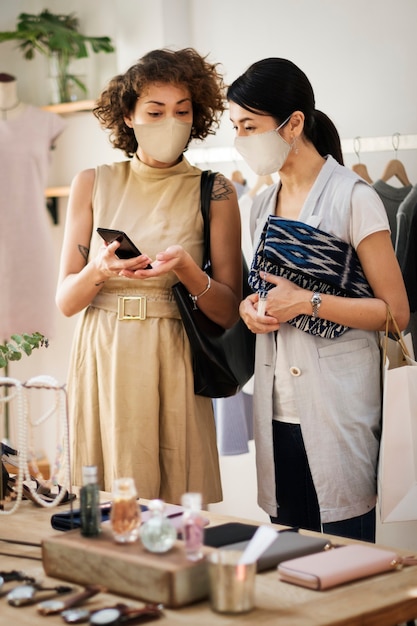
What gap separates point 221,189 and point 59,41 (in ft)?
6.82

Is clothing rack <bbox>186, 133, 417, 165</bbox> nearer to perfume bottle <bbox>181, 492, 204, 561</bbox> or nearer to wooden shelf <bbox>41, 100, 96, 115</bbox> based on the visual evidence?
wooden shelf <bbox>41, 100, 96, 115</bbox>

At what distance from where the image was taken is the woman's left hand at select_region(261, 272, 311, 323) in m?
2.26

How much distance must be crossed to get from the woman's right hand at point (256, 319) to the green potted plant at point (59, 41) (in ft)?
7.74

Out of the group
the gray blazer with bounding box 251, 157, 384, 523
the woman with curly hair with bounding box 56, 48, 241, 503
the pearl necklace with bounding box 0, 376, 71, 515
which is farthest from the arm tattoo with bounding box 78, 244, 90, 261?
the pearl necklace with bounding box 0, 376, 71, 515

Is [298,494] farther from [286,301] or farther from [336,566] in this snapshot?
[336,566]

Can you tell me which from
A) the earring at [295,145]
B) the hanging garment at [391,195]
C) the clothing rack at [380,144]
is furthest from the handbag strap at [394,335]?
the clothing rack at [380,144]

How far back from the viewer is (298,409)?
2283 mm

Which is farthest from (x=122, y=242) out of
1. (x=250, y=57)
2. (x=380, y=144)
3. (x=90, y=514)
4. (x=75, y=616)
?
(x=250, y=57)

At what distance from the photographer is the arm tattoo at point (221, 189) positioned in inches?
104

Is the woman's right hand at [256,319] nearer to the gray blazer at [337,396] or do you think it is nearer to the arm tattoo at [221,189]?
the gray blazer at [337,396]

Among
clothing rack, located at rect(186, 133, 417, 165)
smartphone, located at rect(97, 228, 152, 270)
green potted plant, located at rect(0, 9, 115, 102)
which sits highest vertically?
green potted plant, located at rect(0, 9, 115, 102)

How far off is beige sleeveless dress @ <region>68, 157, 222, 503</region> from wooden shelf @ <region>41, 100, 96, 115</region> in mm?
1822

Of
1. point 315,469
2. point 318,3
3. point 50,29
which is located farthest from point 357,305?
point 50,29

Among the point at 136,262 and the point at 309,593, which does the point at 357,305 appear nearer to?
the point at 136,262
